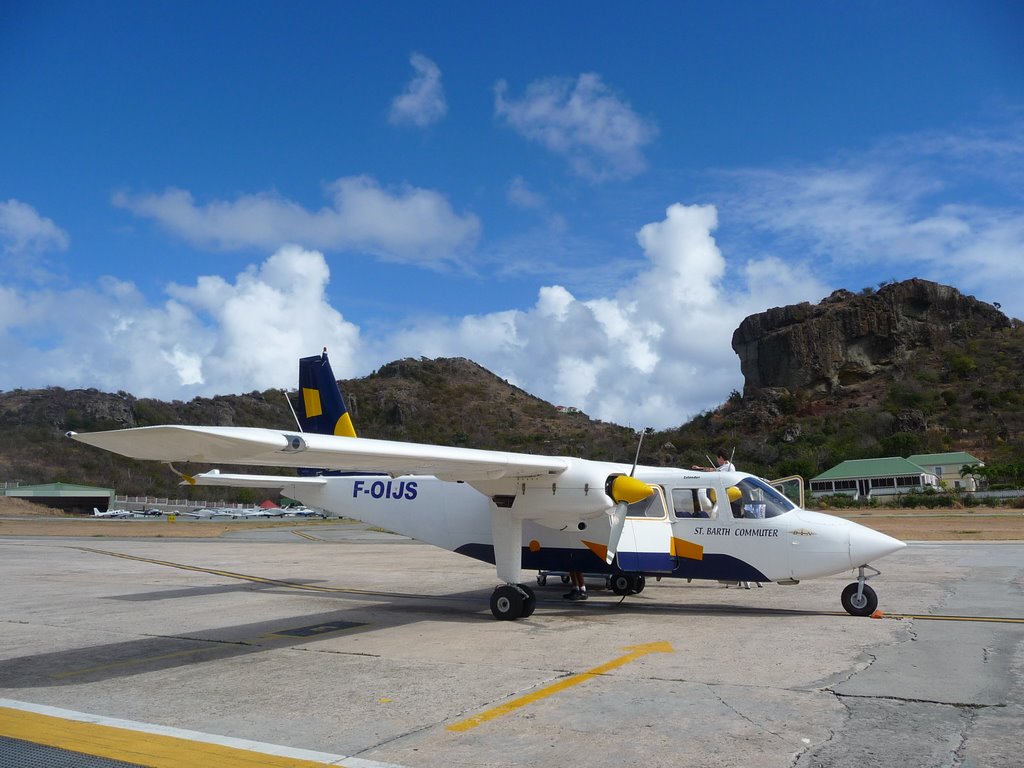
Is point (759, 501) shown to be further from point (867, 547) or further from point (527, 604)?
point (527, 604)

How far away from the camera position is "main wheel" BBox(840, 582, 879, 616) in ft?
37.8

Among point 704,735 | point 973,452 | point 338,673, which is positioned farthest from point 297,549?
point 973,452

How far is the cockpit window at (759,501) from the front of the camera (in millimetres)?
12445

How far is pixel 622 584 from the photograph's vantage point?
14.9 metres

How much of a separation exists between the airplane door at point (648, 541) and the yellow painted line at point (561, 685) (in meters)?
2.86

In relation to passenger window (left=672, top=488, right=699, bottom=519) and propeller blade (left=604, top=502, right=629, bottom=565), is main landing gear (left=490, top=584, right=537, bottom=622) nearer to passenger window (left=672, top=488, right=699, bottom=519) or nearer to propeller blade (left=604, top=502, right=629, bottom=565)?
propeller blade (left=604, top=502, right=629, bottom=565)

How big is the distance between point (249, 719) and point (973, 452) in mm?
79683

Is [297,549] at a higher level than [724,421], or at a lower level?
lower

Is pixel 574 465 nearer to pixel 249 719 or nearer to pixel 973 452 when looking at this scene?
pixel 249 719

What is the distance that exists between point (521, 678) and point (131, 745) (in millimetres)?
3729

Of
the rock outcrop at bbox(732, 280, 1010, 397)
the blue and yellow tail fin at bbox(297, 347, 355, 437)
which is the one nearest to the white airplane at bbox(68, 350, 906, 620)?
the blue and yellow tail fin at bbox(297, 347, 355, 437)

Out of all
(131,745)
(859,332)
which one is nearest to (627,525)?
(131,745)

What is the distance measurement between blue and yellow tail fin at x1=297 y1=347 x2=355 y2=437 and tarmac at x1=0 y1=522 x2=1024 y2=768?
3626mm

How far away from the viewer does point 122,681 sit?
8.28 metres
